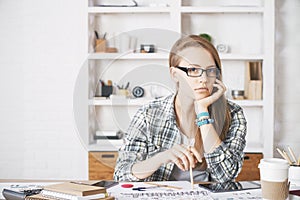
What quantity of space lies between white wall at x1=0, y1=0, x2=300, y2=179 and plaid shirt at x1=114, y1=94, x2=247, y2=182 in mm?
2050

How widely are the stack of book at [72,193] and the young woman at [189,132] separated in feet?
1.53

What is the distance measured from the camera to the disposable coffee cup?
187cm

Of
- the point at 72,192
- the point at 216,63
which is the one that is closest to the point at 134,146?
the point at 216,63

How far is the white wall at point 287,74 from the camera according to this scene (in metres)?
4.45

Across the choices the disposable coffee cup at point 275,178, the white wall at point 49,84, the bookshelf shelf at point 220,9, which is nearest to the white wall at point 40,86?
the white wall at point 49,84

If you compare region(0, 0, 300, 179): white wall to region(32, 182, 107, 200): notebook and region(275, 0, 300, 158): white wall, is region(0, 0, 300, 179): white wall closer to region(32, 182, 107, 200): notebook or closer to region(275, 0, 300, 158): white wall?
region(275, 0, 300, 158): white wall

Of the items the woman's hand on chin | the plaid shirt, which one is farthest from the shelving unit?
the woman's hand on chin

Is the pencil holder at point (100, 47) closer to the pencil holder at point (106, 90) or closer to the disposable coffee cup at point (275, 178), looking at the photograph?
the pencil holder at point (106, 90)

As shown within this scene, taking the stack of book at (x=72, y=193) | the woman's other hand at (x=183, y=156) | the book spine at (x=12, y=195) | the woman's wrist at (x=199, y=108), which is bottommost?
the book spine at (x=12, y=195)

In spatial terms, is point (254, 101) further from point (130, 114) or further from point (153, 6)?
point (130, 114)

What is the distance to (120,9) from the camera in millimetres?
4316

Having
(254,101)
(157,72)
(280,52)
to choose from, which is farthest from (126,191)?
(280,52)

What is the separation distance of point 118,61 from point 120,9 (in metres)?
0.46

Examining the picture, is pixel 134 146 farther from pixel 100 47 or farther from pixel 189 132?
pixel 100 47
